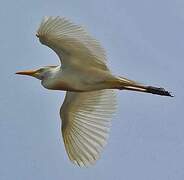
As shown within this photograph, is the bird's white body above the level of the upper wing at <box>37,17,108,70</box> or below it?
below

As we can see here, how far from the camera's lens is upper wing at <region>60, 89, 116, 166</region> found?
42.0ft

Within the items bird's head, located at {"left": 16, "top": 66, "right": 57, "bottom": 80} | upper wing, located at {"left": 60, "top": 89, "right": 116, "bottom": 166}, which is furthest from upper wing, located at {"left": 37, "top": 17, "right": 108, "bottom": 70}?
upper wing, located at {"left": 60, "top": 89, "right": 116, "bottom": 166}

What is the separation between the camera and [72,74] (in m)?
12.5

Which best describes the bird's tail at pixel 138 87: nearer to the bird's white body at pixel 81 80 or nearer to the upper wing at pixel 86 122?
the bird's white body at pixel 81 80

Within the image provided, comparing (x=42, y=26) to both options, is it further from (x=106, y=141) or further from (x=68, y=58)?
(x=106, y=141)

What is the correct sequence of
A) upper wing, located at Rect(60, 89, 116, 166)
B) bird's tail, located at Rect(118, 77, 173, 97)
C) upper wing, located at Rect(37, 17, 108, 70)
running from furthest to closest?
1. upper wing, located at Rect(60, 89, 116, 166)
2. bird's tail, located at Rect(118, 77, 173, 97)
3. upper wing, located at Rect(37, 17, 108, 70)

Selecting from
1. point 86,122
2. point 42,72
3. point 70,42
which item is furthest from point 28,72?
point 70,42

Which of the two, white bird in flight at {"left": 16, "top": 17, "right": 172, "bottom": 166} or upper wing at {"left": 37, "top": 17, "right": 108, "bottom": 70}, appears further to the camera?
white bird in flight at {"left": 16, "top": 17, "right": 172, "bottom": 166}

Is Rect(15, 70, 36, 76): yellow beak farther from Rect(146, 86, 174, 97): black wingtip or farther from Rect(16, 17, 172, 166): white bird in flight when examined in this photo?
Rect(146, 86, 174, 97): black wingtip

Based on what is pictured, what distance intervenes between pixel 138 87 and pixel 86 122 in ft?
4.04

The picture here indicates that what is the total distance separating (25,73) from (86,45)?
1852mm

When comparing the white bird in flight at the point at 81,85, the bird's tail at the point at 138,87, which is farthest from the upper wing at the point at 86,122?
the bird's tail at the point at 138,87

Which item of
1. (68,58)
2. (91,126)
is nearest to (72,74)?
(68,58)

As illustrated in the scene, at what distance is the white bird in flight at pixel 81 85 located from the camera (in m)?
11.8
